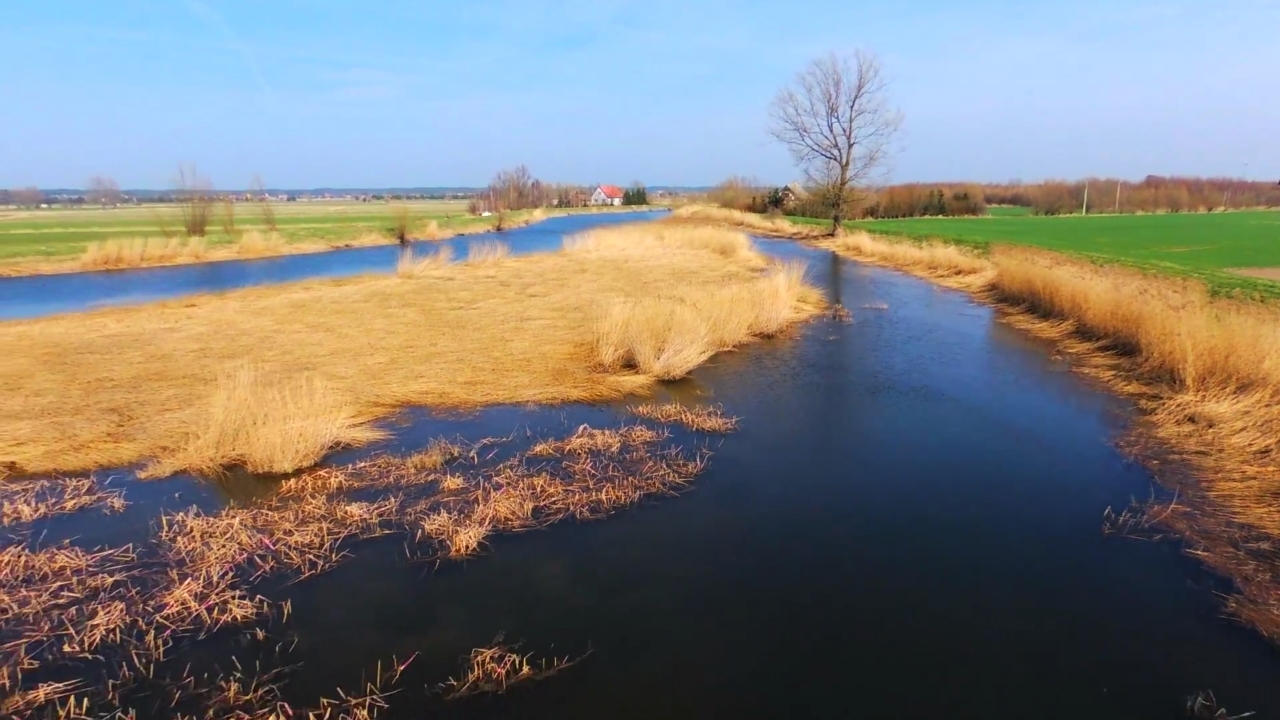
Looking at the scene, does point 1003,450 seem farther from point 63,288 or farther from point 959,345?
point 63,288

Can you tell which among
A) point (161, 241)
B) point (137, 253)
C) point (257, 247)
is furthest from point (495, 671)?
point (161, 241)

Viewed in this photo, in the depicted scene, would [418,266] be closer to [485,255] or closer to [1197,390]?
[485,255]

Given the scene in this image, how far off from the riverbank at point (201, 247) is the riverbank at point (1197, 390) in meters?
34.4

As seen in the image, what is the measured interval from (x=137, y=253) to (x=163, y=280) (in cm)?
707

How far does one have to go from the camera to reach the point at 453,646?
15.5ft

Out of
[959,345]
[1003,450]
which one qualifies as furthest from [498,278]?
[1003,450]

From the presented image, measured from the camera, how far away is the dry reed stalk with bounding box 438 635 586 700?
4.35 meters

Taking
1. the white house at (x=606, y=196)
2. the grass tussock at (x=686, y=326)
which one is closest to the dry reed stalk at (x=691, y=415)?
the grass tussock at (x=686, y=326)

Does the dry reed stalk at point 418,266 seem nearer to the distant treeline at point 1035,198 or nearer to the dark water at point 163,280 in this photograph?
the dark water at point 163,280

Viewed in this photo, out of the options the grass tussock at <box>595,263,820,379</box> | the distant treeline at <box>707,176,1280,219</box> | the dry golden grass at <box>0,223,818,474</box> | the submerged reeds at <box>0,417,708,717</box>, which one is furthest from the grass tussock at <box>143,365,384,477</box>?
the distant treeline at <box>707,176,1280,219</box>

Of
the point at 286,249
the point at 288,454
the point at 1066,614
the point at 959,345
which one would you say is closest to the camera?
the point at 1066,614

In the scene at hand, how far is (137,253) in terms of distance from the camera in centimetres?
3041

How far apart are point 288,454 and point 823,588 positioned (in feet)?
18.5

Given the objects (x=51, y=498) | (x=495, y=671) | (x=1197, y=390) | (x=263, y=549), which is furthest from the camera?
(x=1197, y=390)
